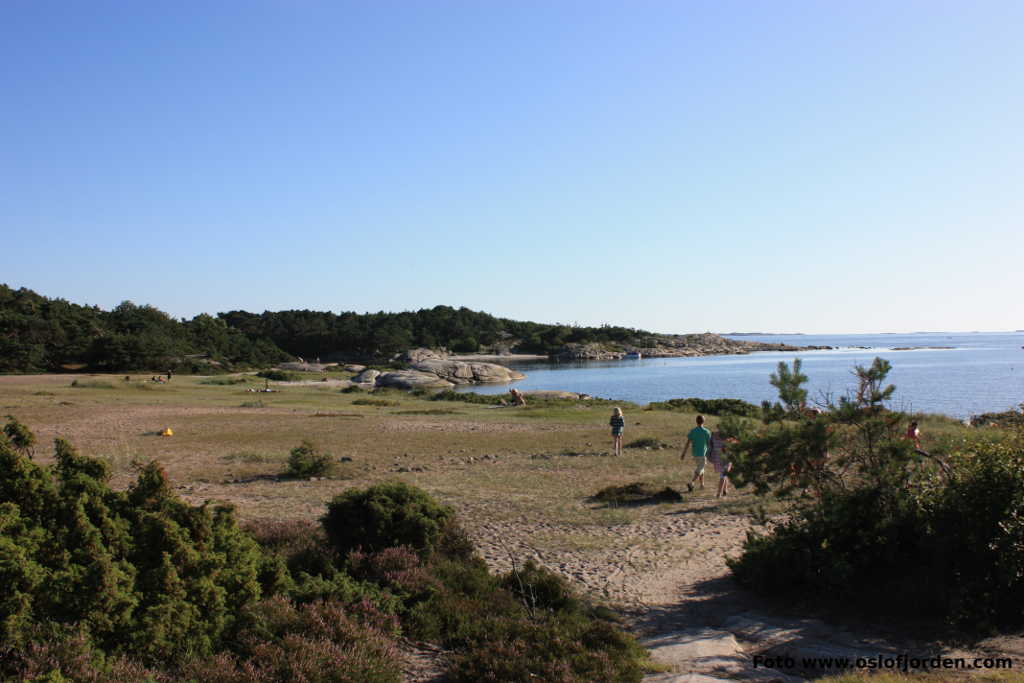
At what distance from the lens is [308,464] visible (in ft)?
54.5

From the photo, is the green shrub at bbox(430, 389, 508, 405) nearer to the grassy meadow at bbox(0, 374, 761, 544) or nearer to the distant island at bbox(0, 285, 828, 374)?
the grassy meadow at bbox(0, 374, 761, 544)

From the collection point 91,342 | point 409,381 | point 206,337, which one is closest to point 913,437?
point 409,381

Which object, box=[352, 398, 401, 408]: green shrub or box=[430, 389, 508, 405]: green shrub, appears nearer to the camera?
box=[352, 398, 401, 408]: green shrub

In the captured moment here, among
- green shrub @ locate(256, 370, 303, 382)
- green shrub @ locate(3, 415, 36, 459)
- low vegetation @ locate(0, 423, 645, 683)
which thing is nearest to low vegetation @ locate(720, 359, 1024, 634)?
low vegetation @ locate(0, 423, 645, 683)

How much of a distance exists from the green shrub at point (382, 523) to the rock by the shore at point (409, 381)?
1943 inches

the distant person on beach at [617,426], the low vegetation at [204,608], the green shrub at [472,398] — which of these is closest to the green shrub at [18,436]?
the low vegetation at [204,608]

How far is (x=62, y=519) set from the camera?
17.7ft

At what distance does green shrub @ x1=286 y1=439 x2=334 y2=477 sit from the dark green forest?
56874 millimetres

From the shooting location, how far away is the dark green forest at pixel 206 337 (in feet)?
216

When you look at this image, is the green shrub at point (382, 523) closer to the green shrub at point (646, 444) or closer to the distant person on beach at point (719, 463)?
the distant person on beach at point (719, 463)

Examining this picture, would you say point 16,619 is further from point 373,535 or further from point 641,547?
point 641,547

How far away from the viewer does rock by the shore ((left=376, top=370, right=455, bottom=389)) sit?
58.1 m

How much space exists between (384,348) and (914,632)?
107 meters

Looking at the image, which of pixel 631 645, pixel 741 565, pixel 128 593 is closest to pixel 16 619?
pixel 128 593
